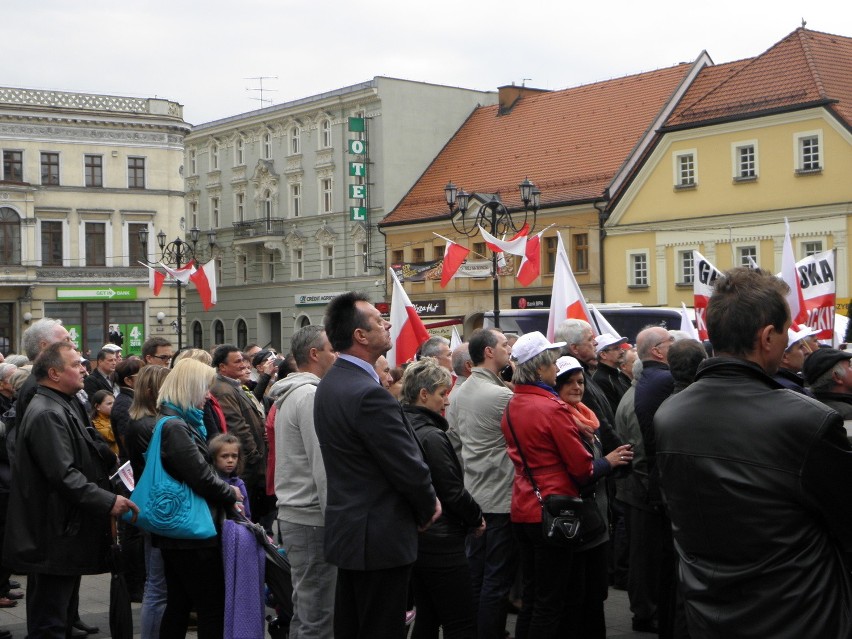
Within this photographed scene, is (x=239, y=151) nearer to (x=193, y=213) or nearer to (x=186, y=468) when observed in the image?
(x=193, y=213)

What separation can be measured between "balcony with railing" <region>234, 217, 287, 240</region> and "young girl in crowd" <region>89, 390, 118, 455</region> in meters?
49.0

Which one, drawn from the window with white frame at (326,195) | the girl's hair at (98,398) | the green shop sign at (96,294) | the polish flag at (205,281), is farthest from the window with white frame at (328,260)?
the girl's hair at (98,398)

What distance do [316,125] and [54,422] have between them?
168 feet

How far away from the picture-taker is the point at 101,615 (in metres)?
A: 9.09

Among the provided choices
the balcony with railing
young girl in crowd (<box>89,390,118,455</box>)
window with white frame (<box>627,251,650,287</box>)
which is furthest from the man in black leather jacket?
the balcony with railing

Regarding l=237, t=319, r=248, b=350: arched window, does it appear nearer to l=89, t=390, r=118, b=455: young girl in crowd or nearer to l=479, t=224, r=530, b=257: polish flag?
l=479, t=224, r=530, b=257: polish flag

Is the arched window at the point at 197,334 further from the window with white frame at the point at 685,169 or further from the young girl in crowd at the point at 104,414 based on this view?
the young girl in crowd at the point at 104,414

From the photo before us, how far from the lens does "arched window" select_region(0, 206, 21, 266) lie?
55.2m

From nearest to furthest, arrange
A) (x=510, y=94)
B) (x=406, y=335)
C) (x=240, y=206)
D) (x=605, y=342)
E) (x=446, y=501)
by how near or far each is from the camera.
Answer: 1. (x=446, y=501)
2. (x=605, y=342)
3. (x=406, y=335)
4. (x=510, y=94)
5. (x=240, y=206)

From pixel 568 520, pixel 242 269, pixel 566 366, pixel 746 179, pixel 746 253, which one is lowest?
pixel 568 520

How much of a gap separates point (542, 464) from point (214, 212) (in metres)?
59.6

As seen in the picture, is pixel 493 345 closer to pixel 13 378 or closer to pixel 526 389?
pixel 526 389

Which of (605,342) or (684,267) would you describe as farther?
(684,267)

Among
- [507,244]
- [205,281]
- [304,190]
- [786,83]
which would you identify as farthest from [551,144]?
[507,244]
